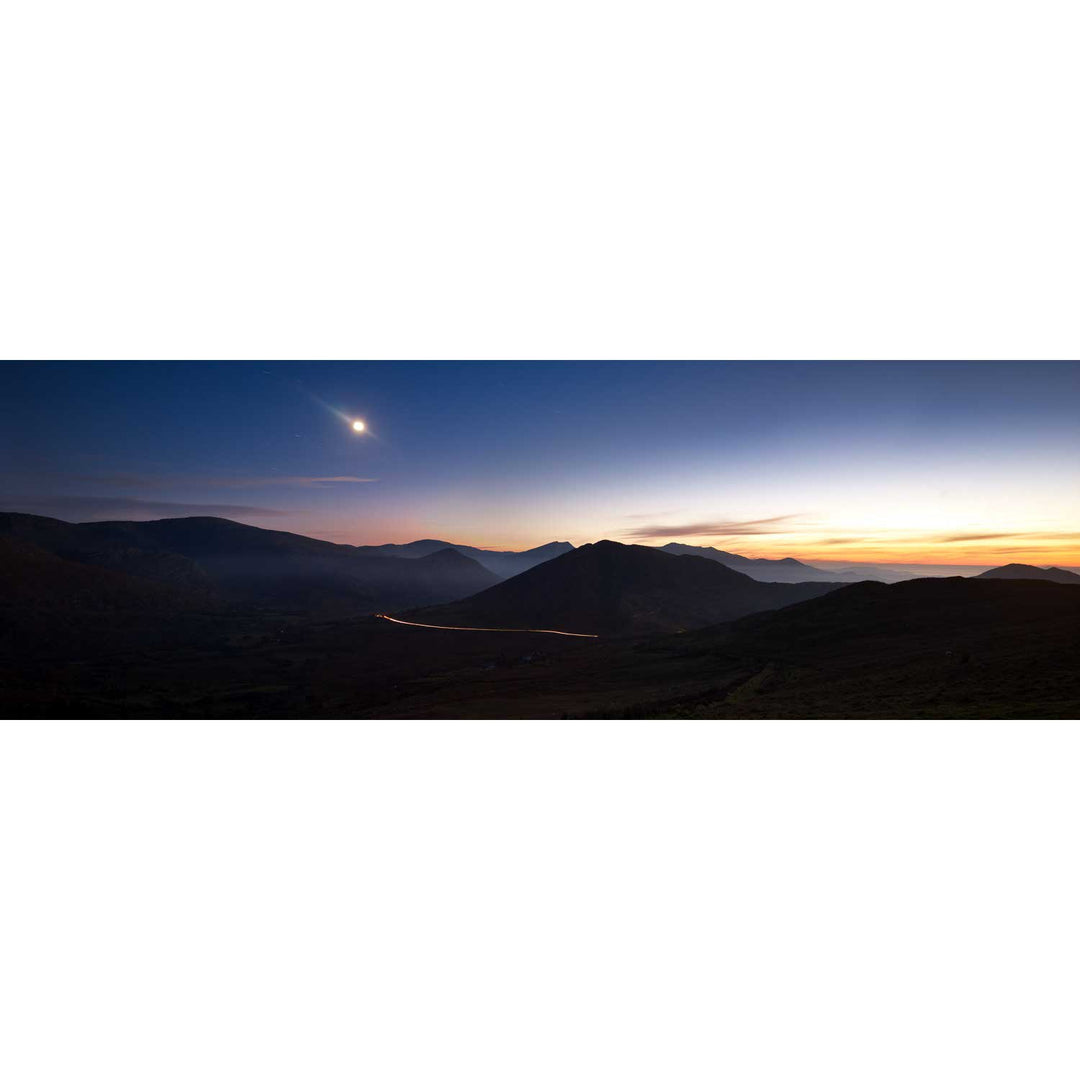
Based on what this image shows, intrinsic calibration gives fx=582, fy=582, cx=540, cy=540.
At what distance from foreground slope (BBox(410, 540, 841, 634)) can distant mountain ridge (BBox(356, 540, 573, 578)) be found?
0.14 m

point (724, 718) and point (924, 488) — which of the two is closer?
point (724, 718)

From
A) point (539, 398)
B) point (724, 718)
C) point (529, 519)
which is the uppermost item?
point (539, 398)

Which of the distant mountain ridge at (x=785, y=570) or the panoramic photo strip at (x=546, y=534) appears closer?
the panoramic photo strip at (x=546, y=534)

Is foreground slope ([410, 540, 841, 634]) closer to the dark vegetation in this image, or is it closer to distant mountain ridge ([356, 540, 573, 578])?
the dark vegetation

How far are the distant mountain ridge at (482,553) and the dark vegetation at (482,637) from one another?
15 centimetres

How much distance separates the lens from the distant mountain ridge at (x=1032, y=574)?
6.43 metres

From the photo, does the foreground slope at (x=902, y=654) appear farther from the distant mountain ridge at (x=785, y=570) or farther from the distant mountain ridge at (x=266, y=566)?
the distant mountain ridge at (x=266, y=566)

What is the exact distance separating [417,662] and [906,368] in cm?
667

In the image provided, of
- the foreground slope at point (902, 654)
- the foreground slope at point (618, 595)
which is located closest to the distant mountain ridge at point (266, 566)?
the foreground slope at point (618, 595)

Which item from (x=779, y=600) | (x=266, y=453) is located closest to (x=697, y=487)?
(x=779, y=600)

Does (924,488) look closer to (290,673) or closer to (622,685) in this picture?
(622,685)

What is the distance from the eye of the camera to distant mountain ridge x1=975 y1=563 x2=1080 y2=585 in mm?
6426

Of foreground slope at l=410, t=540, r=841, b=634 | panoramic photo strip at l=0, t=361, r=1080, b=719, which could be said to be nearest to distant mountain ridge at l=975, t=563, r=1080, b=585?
panoramic photo strip at l=0, t=361, r=1080, b=719

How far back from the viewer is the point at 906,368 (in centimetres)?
621
